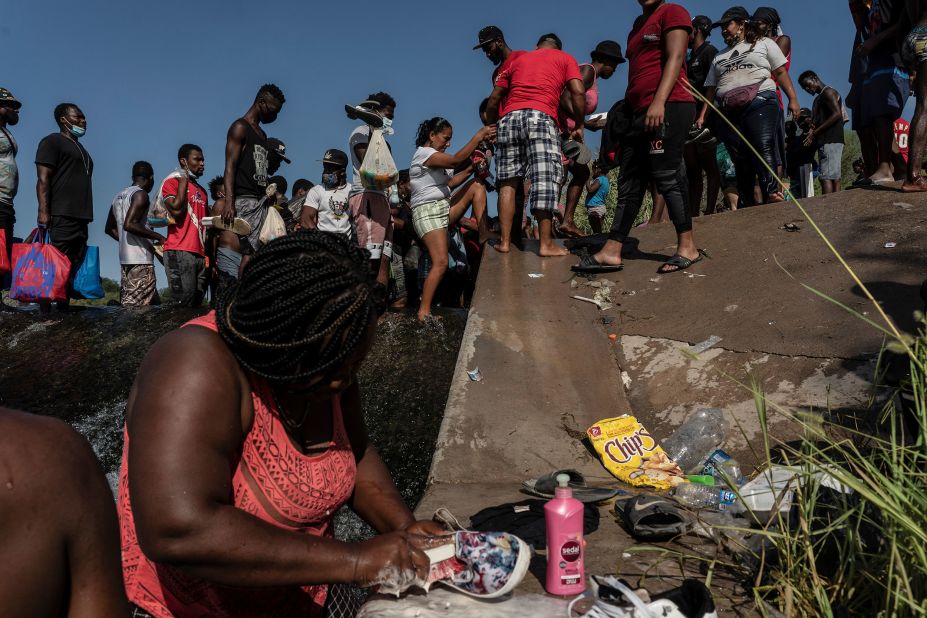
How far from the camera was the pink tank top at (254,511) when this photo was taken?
1.84 m

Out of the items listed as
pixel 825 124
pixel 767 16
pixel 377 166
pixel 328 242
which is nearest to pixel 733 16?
pixel 767 16

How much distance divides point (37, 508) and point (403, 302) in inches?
245

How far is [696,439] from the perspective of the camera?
3.85 metres

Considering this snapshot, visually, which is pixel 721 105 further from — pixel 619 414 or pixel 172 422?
pixel 172 422

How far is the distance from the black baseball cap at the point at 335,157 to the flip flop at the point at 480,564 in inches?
245

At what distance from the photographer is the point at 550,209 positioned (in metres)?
6.34

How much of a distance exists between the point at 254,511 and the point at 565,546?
844 millimetres

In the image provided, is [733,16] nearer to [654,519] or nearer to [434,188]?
[434,188]

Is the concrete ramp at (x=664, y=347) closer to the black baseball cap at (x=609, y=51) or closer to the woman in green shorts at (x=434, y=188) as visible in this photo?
the woman in green shorts at (x=434, y=188)

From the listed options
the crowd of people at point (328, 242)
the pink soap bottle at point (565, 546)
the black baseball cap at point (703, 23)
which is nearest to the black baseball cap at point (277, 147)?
the crowd of people at point (328, 242)

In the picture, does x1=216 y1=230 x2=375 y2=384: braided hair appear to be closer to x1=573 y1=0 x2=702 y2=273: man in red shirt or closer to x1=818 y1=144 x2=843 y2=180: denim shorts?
x1=573 y1=0 x2=702 y2=273: man in red shirt

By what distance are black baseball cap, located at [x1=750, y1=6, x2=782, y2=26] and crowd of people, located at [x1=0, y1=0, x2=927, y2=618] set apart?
4cm

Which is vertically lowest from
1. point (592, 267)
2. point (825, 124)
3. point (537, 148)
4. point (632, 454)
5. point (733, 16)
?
point (632, 454)

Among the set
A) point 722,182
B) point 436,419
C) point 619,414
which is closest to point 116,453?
point 436,419
